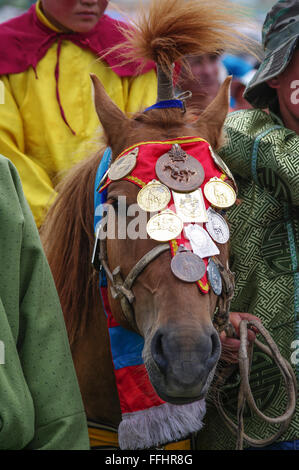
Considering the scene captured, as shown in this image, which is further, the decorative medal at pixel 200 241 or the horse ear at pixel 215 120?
the horse ear at pixel 215 120

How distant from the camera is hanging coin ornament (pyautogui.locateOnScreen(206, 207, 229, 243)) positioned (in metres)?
2.03

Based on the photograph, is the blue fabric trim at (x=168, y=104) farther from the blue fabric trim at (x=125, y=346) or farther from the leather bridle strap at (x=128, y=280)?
the blue fabric trim at (x=125, y=346)

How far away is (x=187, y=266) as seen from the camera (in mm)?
1909

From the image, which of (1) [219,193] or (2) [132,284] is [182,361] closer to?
(2) [132,284]

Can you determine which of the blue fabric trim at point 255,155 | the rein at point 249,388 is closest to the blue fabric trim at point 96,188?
the blue fabric trim at point 255,155

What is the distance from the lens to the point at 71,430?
5.84ft

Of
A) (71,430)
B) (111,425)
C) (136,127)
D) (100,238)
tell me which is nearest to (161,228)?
(100,238)

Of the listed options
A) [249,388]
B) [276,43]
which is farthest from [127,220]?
[276,43]

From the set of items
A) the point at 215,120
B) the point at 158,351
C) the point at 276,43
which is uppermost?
the point at 276,43

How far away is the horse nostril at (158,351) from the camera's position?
182 cm

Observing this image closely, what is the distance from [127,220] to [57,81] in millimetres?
1516

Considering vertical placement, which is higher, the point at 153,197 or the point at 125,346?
the point at 153,197

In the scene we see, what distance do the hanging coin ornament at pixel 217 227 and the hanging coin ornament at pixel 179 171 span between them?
0.11 metres

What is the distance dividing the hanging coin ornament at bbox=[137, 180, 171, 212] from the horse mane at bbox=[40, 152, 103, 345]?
1.44 feet
